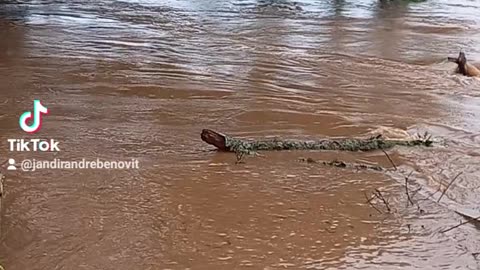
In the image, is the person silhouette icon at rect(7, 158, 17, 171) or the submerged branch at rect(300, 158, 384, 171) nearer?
the person silhouette icon at rect(7, 158, 17, 171)

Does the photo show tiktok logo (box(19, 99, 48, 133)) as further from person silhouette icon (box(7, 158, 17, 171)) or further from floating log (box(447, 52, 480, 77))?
floating log (box(447, 52, 480, 77))

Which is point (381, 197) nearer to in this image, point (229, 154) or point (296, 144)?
point (296, 144)

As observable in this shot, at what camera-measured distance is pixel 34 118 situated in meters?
6.44

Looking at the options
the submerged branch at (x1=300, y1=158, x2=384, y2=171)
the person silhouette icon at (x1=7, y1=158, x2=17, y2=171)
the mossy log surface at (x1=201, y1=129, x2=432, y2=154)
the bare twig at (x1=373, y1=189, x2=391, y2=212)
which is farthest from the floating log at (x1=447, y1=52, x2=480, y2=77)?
the person silhouette icon at (x1=7, y1=158, x2=17, y2=171)

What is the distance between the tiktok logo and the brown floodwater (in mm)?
95

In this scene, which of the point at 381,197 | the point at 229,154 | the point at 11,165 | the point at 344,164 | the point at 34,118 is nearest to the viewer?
the point at 381,197

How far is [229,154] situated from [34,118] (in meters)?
2.02

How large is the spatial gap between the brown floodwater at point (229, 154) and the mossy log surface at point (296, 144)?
95 millimetres

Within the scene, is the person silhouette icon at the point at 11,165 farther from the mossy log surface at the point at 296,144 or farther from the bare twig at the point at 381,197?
the bare twig at the point at 381,197

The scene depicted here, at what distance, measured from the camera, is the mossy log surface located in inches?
222

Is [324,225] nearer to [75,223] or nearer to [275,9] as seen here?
[75,223]

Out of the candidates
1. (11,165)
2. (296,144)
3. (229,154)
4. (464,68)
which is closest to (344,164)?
(296,144)

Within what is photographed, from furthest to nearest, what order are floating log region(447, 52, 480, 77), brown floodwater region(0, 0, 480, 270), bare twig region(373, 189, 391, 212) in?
floating log region(447, 52, 480, 77) → bare twig region(373, 189, 391, 212) → brown floodwater region(0, 0, 480, 270)

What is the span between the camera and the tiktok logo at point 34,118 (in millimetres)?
6156
